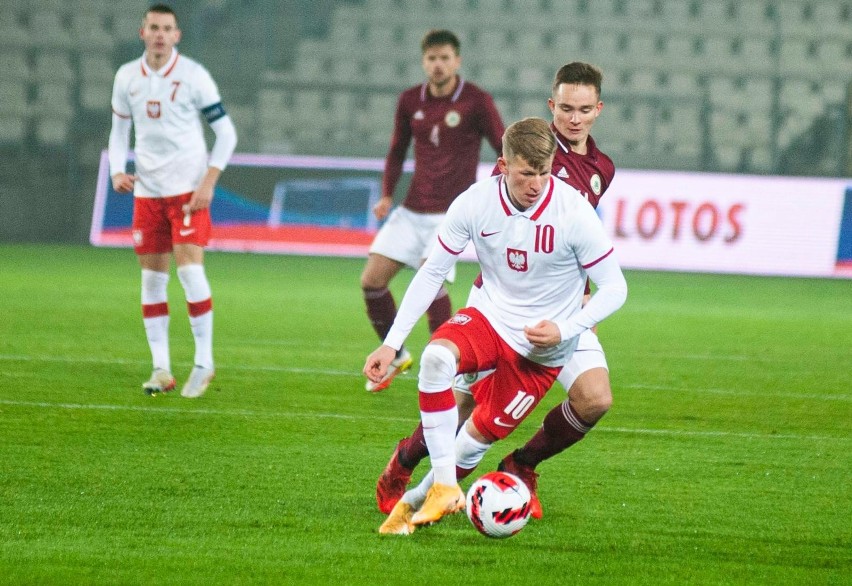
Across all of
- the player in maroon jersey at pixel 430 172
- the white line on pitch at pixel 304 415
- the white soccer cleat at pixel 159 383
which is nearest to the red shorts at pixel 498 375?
the white line on pitch at pixel 304 415

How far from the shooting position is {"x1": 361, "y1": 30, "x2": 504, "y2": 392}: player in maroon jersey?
286 inches

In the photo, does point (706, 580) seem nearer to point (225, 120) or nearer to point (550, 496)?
point (550, 496)

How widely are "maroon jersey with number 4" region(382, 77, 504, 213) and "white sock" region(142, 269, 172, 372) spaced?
1579 mm

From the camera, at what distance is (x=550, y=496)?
4.57 meters

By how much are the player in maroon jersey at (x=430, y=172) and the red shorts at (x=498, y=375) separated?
2982 millimetres

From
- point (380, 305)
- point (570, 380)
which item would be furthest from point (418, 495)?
point (380, 305)

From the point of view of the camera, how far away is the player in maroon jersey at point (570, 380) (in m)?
4.26

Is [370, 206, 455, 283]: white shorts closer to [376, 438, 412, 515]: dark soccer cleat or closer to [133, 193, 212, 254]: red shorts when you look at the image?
[133, 193, 212, 254]: red shorts

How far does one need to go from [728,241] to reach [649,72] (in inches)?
195

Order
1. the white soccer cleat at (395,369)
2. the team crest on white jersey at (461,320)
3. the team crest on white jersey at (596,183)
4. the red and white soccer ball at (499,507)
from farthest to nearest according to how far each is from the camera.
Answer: the white soccer cleat at (395,369) < the team crest on white jersey at (596,183) < the team crest on white jersey at (461,320) < the red and white soccer ball at (499,507)

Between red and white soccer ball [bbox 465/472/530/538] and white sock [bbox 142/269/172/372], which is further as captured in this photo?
white sock [bbox 142/269/172/372]

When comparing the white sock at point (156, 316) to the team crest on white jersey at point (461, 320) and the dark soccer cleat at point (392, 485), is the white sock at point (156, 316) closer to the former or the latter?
the dark soccer cleat at point (392, 485)

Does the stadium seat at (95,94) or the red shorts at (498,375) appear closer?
the red shorts at (498,375)

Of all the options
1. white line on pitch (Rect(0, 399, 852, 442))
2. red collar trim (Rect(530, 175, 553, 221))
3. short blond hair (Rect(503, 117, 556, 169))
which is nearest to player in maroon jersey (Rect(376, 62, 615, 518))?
red collar trim (Rect(530, 175, 553, 221))
